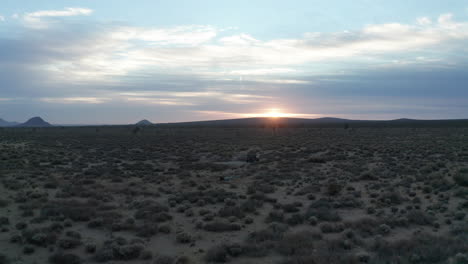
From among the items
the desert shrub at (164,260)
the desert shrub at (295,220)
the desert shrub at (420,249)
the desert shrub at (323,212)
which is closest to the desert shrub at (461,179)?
the desert shrub at (323,212)

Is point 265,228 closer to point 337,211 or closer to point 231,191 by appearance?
point 337,211

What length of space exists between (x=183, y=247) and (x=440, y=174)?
19185 millimetres

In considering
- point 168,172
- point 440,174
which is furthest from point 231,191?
point 440,174

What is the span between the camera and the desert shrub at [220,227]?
1309cm

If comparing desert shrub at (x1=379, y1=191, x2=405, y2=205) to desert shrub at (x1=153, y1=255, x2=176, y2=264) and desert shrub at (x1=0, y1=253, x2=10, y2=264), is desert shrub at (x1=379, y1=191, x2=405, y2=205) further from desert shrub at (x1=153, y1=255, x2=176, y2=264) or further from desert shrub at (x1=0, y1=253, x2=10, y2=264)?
desert shrub at (x1=0, y1=253, x2=10, y2=264)

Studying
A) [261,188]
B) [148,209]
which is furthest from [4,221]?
[261,188]

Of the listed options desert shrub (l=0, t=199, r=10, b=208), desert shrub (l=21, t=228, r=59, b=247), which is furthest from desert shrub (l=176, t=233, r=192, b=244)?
desert shrub (l=0, t=199, r=10, b=208)

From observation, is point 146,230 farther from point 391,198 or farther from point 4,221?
point 391,198

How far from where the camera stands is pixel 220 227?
43.0 feet

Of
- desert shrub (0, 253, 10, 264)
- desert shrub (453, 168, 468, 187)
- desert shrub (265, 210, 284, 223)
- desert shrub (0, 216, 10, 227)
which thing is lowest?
desert shrub (265, 210, 284, 223)

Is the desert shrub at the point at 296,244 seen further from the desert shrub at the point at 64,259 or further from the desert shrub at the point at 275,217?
the desert shrub at the point at 64,259

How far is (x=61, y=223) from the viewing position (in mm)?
13242

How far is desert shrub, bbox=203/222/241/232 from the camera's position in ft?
42.9

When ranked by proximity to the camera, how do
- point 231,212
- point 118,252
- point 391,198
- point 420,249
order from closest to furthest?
point 420,249 < point 118,252 < point 231,212 < point 391,198
